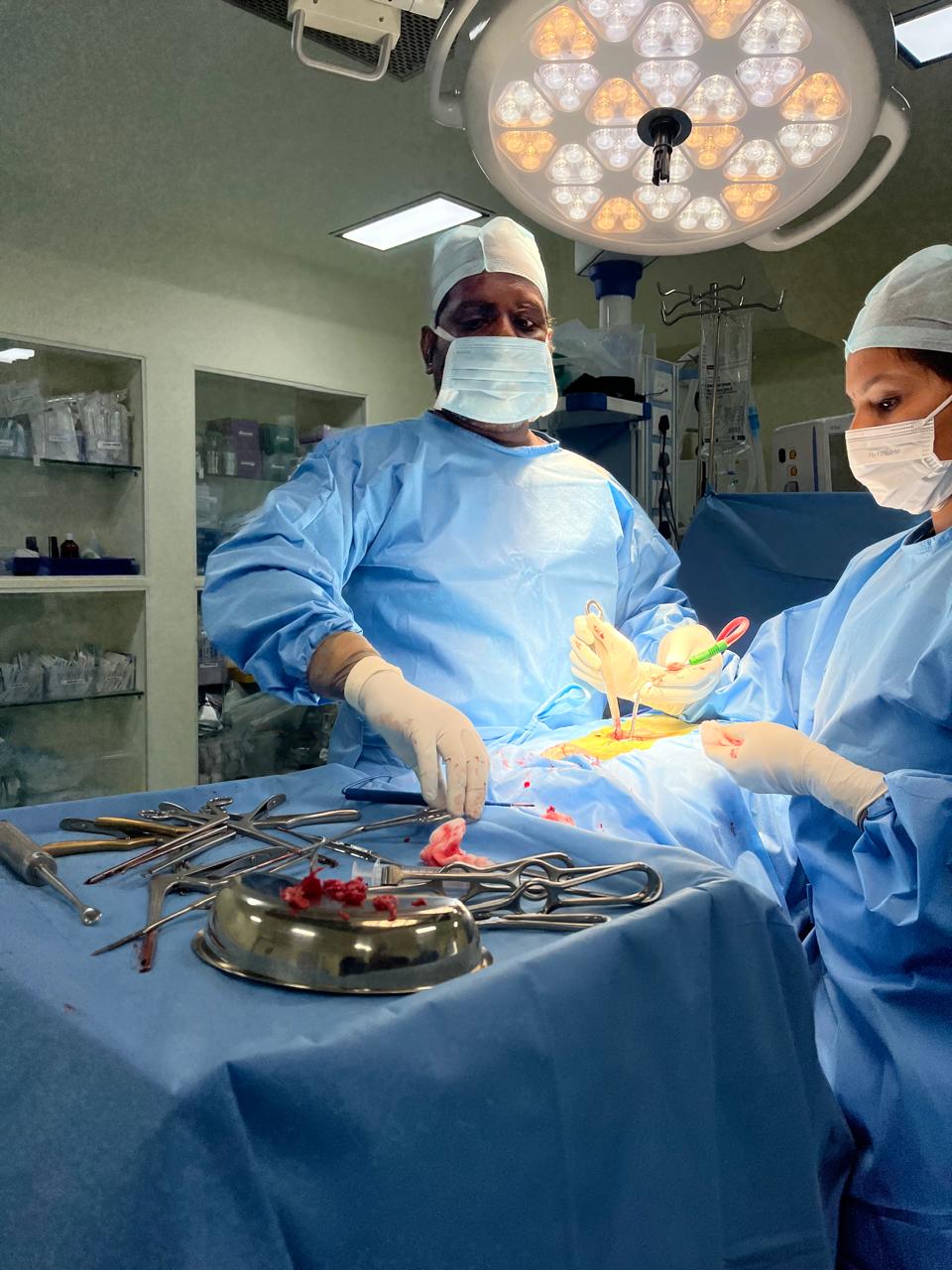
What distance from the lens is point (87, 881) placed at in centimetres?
104

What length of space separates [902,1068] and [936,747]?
0.45 metres

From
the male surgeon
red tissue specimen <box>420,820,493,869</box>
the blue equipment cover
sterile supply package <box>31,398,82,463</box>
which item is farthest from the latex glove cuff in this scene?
sterile supply package <box>31,398,82,463</box>

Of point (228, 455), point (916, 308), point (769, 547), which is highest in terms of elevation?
point (228, 455)

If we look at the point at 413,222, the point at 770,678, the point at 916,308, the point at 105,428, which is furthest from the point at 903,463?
the point at 105,428

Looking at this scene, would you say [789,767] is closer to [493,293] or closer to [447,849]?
[447,849]

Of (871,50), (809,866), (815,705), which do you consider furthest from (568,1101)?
(815,705)

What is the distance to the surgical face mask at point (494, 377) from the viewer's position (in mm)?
2012

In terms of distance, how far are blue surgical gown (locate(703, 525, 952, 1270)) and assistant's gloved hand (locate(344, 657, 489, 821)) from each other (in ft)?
1.85

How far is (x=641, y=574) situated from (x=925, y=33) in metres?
1.78

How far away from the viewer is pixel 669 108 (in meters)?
1.05

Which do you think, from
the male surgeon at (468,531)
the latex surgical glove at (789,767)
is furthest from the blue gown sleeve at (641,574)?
the latex surgical glove at (789,767)

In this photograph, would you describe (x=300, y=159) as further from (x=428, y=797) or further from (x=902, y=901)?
(x=902, y=901)

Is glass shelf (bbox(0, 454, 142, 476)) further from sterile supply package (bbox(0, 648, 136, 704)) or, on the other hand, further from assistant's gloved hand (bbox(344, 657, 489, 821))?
assistant's gloved hand (bbox(344, 657, 489, 821))

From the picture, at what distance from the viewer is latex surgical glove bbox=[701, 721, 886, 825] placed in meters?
1.40
